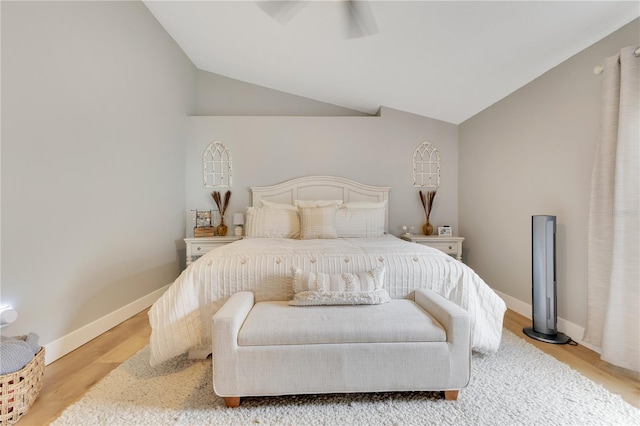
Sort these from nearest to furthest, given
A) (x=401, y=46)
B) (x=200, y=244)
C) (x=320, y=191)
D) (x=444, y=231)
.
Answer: (x=401, y=46) < (x=200, y=244) < (x=444, y=231) < (x=320, y=191)

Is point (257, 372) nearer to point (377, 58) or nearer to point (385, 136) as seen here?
point (377, 58)

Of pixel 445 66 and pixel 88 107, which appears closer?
pixel 88 107

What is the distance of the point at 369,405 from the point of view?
1557mm

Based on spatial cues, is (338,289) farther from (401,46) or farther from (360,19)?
(401,46)

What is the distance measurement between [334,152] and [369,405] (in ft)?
Answer: 10.4

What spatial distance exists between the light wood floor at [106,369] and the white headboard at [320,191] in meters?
2.08

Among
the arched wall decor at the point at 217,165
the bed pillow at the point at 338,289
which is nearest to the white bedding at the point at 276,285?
the bed pillow at the point at 338,289

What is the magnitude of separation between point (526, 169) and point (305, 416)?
2876mm

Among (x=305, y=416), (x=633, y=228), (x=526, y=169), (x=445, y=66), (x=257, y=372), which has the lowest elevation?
(x=305, y=416)

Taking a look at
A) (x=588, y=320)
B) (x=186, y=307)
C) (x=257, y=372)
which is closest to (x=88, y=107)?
(x=186, y=307)

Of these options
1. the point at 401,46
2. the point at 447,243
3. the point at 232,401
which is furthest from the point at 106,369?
the point at 447,243

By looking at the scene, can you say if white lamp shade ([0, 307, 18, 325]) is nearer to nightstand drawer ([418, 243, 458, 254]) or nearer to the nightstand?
the nightstand

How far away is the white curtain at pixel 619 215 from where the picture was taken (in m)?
1.81

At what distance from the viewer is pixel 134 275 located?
9.66 ft
